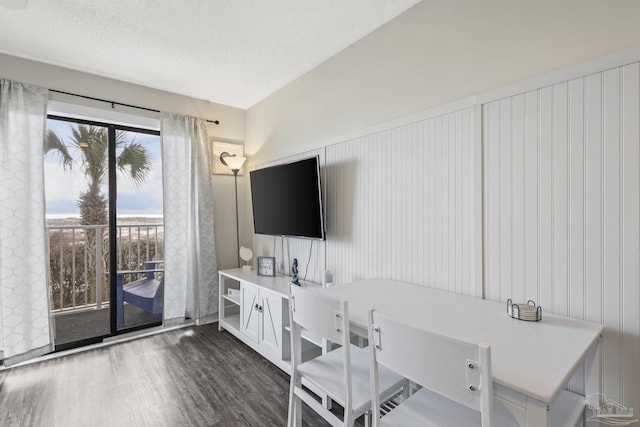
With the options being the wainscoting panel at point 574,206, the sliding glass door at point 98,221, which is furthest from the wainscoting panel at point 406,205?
the sliding glass door at point 98,221

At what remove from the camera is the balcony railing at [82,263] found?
3.29m

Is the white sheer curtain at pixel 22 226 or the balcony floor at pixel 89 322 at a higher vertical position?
the white sheer curtain at pixel 22 226

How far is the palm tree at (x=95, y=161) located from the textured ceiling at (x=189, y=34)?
655 millimetres

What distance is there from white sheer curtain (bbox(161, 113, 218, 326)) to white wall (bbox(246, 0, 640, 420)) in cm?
178

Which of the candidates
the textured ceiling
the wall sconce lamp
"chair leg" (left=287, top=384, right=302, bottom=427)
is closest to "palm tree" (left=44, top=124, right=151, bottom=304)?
the textured ceiling

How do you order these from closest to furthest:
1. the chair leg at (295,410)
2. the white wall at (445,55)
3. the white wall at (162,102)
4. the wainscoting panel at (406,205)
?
the white wall at (445,55) < the chair leg at (295,410) < the wainscoting panel at (406,205) < the white wall at (162,102)

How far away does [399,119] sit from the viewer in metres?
2.02

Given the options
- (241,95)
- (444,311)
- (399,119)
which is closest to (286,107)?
(241,95)

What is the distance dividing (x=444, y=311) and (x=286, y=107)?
8.28 ft

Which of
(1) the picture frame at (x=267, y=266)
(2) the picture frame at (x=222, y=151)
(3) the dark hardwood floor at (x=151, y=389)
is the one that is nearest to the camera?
(3) the dark hardwood floor at (x=151, y=389)

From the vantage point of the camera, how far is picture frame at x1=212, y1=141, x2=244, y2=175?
11.9 ft

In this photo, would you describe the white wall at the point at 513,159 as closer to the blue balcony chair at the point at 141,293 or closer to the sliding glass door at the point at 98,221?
the blue balcony chair at the point at 141,293

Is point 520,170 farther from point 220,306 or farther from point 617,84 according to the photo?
point 220,306

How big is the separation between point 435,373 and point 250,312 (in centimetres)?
218
